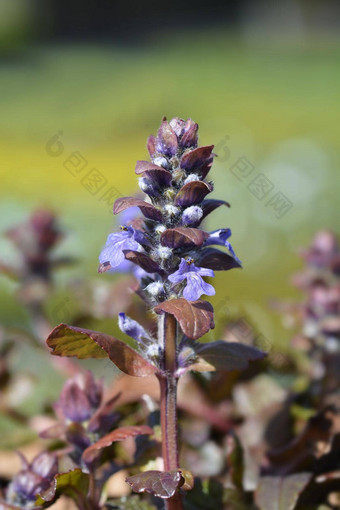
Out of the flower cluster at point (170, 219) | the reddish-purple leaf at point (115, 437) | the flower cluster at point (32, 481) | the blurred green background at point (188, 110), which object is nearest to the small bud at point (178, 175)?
the flower cluster at point (170, 219)

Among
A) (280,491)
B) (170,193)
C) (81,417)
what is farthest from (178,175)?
(280,491)

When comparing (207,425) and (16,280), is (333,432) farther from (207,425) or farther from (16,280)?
(16,280)

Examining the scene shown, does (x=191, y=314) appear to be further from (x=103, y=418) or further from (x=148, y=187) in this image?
(x=103, y=418)

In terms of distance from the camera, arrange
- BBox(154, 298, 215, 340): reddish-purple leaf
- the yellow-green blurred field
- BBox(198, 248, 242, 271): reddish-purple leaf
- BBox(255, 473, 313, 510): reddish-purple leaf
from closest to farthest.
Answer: BBox(154, 298, 215, 340): reddish-purple leaf
BBox(198, 248, 242, 271): reddish-purple leaf
BBox(255, 473, 313, 510): reddish-purple leaf
the yellow-green blurred field

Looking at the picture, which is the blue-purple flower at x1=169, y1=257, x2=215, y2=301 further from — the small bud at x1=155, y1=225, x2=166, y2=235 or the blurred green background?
the blurred green background

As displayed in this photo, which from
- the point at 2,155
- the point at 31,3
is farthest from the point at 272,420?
the point at 31,3

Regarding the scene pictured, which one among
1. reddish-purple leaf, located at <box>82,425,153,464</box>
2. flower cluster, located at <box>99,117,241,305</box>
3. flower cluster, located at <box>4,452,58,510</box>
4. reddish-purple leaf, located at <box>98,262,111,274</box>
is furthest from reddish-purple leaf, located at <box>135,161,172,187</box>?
flower cluster, located at <box>4,452,58,510</box>
